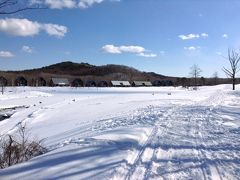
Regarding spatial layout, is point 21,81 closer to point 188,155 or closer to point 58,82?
point 58,82

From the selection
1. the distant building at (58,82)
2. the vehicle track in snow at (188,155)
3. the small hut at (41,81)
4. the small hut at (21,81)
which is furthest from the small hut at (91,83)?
the vehicle track in snow at (188,155)

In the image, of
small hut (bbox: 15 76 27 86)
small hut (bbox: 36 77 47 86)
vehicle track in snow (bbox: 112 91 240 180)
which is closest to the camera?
vehicle track in snow (bbox: 112 91 240 180)

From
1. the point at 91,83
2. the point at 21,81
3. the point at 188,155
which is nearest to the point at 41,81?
the point at 21,81

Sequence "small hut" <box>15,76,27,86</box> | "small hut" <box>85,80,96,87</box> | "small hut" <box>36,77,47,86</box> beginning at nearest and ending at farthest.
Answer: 1. "small hut" <box>15,76,27,86</box>
2. "small hut" <box>36,77,47,86</box>
3. "small hut" <box>85,80,96,87</box>

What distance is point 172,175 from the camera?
5961mm

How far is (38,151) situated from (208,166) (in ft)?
13.8

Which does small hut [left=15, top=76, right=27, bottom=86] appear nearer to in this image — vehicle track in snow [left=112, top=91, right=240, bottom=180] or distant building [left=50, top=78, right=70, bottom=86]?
distant building [left=50, top=78, right=70, bottom=86]

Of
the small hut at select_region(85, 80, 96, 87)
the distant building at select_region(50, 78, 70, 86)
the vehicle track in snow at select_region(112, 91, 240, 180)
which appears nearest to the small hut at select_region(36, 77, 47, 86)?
the distant building at select_region(50, 78, 70, 86)

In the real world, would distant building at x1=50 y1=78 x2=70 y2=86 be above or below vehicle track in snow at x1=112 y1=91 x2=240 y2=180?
above

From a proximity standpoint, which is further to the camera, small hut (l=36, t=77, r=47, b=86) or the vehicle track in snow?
small hut (l=36, t=77, r=47, b=86)

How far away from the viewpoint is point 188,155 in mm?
7496

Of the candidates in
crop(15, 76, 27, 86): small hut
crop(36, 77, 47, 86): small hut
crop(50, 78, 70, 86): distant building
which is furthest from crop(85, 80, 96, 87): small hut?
crop(15, 76, 27, 86): small hut

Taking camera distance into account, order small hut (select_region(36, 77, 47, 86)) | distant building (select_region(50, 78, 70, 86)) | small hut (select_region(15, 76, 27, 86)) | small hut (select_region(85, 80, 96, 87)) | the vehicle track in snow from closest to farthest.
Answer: the vehicle track in snow < small hut (select_region(15, 76, 27, 86)) < small hut (select_region(36, 77, 47, 86)) < distant building (select_region(50, 78, 70, 86)) < small hut (select_region(85, 80, 96, 87))

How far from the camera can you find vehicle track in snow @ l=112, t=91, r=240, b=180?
19.9 ft
